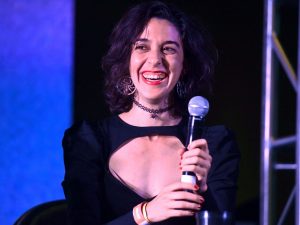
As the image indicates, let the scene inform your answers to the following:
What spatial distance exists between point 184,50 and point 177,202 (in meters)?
0.52

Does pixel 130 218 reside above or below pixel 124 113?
below

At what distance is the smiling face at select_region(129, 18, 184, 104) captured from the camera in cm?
145

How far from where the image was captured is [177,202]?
3.88ft

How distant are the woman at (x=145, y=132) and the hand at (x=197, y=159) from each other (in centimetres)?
21

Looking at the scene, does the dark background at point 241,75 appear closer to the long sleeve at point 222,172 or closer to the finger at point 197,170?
the long sleeve at point 222,172

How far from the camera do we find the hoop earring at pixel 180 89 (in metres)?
1.57

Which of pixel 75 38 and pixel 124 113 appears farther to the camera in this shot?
pixel 75 38

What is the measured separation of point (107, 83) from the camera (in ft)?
5.45

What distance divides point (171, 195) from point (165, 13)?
535mm

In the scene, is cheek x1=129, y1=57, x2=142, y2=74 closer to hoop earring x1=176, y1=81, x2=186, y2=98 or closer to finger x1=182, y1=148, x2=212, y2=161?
hoop earring x1=176, y1=81, x2=186, y2=98

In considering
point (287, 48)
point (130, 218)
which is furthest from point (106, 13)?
point (130, 218)

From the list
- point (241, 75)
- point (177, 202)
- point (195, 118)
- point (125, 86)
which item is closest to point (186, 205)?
point (177, 202)

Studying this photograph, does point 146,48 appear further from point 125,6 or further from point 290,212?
point 290,212

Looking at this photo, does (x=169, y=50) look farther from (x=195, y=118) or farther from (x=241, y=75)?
(x=241, y=75)
